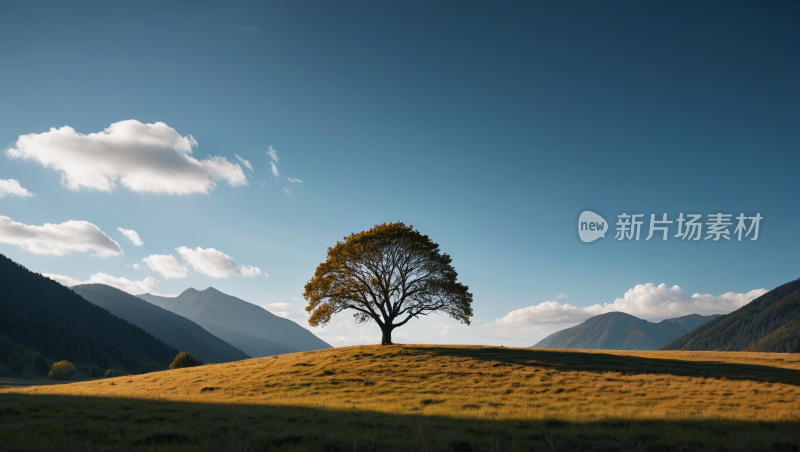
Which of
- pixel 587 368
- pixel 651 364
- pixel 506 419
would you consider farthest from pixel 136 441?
pixel 651 364

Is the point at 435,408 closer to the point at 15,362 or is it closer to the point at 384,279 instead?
the point at 384,279

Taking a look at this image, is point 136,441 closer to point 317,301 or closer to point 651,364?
point 317,301

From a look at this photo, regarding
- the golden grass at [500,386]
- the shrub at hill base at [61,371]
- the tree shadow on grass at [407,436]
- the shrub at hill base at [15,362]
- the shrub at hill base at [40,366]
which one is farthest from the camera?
the shrub at hill base at [40,366]

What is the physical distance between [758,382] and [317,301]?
3553cm

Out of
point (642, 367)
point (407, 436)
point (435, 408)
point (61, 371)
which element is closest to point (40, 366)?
point (61, 371)

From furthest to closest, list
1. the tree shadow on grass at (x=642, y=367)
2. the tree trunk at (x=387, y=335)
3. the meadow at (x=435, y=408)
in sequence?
the tree trunk at (x=387, y=335) < the tree shadow on grass at (x=642, y=367) < the meadow at (x=435, y=408)

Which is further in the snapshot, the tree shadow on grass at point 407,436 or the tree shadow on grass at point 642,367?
Answer: the tree shadow on grass at point 642,367

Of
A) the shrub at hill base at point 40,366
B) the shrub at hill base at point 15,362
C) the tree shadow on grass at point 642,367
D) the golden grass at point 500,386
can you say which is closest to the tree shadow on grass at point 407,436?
the golden grass at point 500,386

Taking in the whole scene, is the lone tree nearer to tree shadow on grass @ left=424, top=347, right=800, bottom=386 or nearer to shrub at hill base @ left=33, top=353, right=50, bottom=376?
tree shadow on grass @ left=424, top=347, right=800, bottom=386

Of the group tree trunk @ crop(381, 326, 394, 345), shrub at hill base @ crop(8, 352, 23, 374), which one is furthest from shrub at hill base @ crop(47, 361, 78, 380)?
tree trunk @ crop(381, 326, 394, 345)

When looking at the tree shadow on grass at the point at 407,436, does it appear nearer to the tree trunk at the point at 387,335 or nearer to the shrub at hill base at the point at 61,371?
the tree trunk at the point at 387,335

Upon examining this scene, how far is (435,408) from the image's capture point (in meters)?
15.9

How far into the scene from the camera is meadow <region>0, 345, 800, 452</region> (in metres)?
8.29

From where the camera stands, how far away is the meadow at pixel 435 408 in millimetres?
8289
